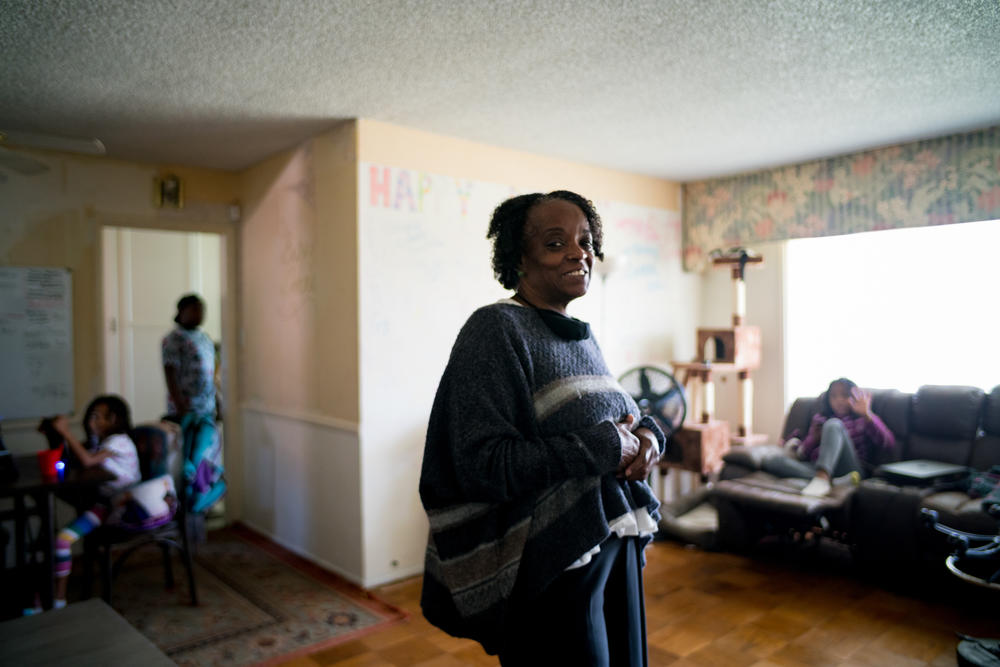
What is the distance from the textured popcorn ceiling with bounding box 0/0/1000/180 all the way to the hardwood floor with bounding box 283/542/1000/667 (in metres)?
2.25

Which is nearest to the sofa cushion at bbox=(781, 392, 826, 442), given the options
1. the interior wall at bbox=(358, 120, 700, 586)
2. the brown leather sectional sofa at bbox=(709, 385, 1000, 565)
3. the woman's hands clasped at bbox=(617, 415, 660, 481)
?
the brown leather sectional sofa at bbox=(709, 385, 1000, 565)

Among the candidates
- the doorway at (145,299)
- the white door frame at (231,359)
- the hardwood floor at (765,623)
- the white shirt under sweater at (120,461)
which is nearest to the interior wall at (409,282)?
the hardwood floor at (765,623)

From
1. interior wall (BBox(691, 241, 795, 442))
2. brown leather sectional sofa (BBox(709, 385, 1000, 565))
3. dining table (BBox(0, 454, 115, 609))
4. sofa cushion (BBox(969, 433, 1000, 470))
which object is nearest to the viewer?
dining table (BBox(0, 454, 115, 609))

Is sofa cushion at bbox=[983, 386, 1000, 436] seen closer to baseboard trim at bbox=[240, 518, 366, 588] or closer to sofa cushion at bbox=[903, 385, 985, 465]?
sofa cushion at bbox=[903, 385, 985, 465]

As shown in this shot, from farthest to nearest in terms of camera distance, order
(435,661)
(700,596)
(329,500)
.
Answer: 1. (329,500)
2. (700,596)
3. (435,661)

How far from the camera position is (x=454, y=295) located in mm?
3705

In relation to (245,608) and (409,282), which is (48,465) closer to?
(245,608)

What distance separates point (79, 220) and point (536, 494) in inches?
148

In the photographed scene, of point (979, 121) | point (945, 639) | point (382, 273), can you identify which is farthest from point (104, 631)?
point (979, 121)

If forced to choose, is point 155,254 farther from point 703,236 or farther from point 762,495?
point 762,495

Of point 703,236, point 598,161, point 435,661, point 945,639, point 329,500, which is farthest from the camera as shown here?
point 703,236

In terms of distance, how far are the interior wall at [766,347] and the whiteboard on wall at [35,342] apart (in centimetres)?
415

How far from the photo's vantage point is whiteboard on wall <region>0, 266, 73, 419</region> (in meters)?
3.73

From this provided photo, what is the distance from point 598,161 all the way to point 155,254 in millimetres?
3356
